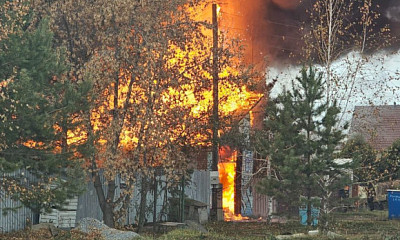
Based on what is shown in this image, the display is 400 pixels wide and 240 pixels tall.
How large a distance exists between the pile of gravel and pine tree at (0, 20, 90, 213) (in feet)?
5.93

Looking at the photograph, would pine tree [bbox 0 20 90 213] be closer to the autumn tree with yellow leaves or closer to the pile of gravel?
the autumn tree with yellow leaves

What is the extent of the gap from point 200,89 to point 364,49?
24.4 feet

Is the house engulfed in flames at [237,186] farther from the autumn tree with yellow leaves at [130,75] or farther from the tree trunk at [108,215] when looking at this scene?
the tree trunk at [108,215]

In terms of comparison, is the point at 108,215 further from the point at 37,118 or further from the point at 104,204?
the point at 37,118

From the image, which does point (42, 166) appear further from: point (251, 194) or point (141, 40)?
point (251, 194)

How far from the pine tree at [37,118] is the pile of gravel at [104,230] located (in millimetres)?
1806

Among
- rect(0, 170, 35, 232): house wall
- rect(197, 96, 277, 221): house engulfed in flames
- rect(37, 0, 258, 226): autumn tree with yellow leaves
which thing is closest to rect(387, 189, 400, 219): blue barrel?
rect(197, 96, 277, 221): house engulfed in flames

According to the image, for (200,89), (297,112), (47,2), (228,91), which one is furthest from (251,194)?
(47,2)

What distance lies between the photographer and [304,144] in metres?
22.6

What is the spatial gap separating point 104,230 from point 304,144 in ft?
22.6

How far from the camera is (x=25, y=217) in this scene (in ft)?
72.9

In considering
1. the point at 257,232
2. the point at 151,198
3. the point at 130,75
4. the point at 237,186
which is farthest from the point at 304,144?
the point at 237,186

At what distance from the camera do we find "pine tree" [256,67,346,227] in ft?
73.2

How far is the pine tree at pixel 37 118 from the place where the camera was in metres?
17.7
